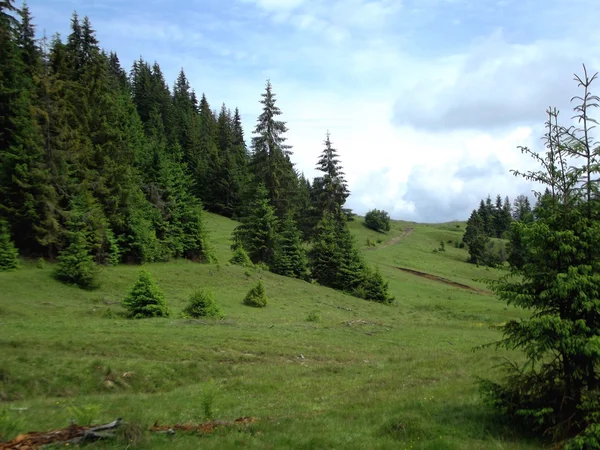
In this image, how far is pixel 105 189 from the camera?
44.1 meters

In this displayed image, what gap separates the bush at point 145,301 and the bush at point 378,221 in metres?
100

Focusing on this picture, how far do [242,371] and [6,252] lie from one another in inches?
1018

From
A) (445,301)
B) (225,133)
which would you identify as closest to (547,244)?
(445,301)

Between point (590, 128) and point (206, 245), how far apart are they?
45998 mm

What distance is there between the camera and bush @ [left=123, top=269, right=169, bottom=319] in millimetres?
28078

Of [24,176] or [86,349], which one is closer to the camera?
[86,349]

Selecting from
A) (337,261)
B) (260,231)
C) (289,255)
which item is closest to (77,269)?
(260,231)

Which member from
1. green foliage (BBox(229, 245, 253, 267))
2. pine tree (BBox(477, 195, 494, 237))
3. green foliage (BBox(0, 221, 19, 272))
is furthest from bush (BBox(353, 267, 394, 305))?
pine tree (BBox(477, 195, 494, 237))

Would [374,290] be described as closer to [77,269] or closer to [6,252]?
[77,269]

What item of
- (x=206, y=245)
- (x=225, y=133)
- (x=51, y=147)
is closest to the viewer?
(x=51, y=147)

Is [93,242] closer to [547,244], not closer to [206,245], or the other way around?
[206,245]

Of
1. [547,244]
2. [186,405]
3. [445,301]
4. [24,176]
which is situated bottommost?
[445,301]

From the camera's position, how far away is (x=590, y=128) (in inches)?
384

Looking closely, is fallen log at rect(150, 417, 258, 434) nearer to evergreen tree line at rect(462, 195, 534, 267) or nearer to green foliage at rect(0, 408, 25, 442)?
green foliage at rect(0, 408, 25, 442)
